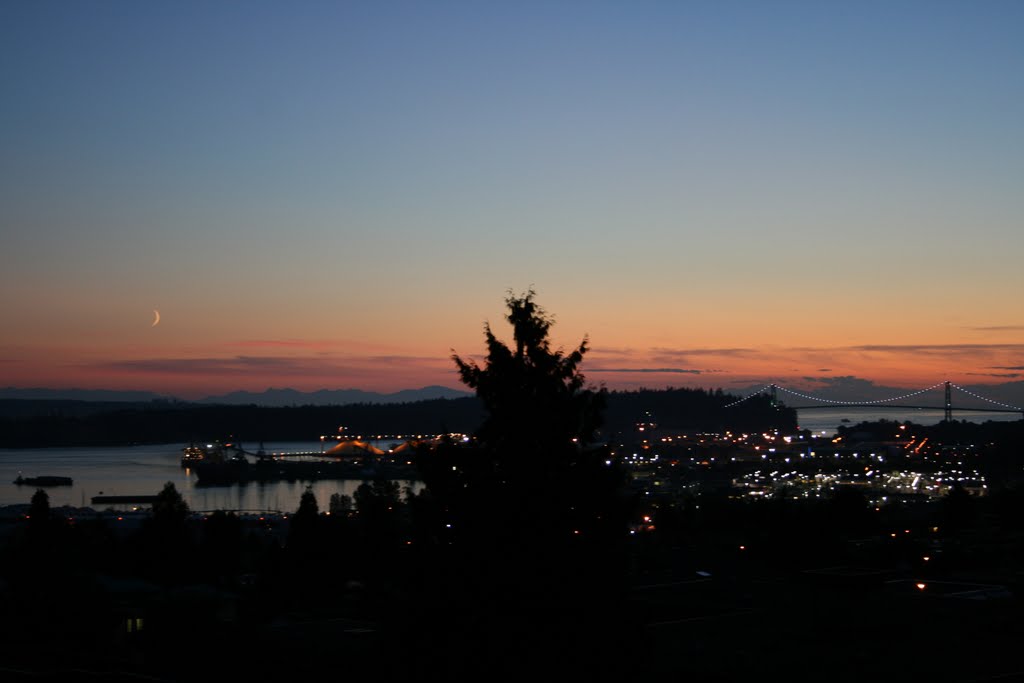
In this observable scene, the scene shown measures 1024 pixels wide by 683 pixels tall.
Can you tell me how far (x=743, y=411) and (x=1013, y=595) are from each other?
193 feet

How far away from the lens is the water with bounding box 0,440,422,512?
27.6m

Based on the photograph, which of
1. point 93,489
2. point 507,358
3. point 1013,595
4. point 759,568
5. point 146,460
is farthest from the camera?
point 146,460

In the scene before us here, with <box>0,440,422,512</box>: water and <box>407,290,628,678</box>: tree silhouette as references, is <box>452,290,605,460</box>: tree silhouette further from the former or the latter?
<box>0,440,422,512</box>: water

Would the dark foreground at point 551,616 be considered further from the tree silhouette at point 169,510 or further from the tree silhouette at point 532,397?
the tree silhouette at point 169,510

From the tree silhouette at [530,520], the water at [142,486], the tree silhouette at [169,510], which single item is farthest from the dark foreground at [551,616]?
the water at [142,486]

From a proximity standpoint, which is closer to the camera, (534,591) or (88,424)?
(534,591)

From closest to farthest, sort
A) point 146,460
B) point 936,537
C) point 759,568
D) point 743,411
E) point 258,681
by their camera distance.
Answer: point 258,681, point 759,568, point 936,537, point 146,460, point 743,411

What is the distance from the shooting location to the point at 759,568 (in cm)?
566

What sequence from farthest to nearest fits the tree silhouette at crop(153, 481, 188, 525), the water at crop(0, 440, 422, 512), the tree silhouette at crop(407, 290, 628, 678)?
the water at crop(0, 440, 422, 512)
the tree silhouette at crop(153, 481, 188, 525)
the tree silhouette at crop(407, 290, 628, 678)

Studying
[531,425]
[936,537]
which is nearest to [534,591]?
[531,425]

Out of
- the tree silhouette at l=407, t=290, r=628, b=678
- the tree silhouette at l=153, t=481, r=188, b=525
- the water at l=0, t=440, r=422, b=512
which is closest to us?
the tree silhouette at l=407, t=290, r=628, b=678

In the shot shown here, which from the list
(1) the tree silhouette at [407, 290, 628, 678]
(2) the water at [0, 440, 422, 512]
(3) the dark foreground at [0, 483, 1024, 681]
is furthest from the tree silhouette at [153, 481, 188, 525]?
(2) the water at [0, 440, 422, 512]

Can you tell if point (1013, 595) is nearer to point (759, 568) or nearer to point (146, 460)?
point (759, 568)

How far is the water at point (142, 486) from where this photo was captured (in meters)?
27.6
